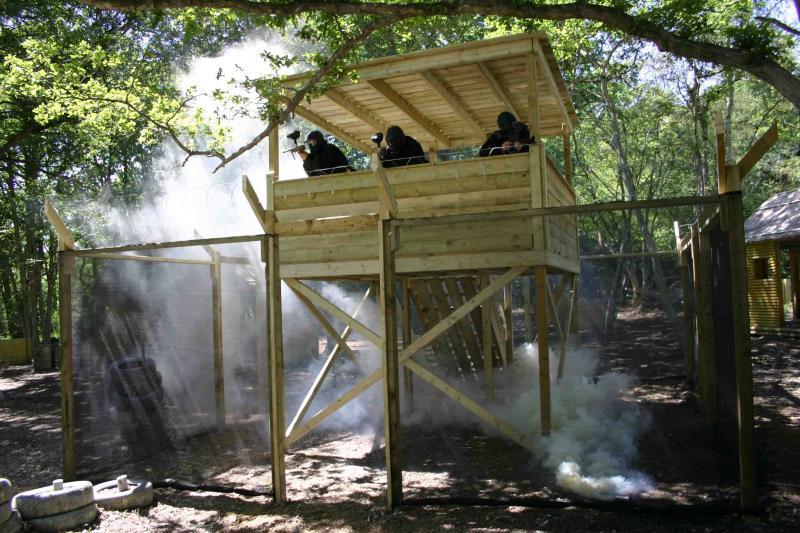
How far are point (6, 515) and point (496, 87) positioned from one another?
7082 mm

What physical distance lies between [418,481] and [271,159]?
14.4 feet

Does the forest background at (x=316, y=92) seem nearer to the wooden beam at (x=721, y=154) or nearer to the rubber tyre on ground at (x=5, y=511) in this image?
the wooden beam at (x=721, y=154)

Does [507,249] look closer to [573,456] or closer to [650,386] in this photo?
[573,456]

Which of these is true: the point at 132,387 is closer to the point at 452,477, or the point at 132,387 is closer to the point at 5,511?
the point at 5,511

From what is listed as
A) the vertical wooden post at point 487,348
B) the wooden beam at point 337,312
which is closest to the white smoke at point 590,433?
the vertical wooden post at point 487,348

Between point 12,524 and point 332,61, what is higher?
point 332,61

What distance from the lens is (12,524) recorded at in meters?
5.35

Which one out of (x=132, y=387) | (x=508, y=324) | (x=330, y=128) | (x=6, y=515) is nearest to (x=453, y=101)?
(x=330, y=128)

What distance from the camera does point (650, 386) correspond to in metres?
11.1

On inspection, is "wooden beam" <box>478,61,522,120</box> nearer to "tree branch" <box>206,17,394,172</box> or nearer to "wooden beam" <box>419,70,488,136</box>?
"wooden beam" <box>419,70,488,136</box>

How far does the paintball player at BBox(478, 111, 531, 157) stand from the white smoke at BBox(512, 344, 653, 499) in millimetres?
3348

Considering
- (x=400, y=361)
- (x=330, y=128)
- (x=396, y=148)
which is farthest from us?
(x=330, y=128)

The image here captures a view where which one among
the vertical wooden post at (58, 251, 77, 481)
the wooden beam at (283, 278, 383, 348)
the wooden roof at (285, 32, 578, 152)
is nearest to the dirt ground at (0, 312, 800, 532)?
the vertical wooden post at (58, 251, 77, 481)

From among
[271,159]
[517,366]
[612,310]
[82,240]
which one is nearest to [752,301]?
[612,310]
